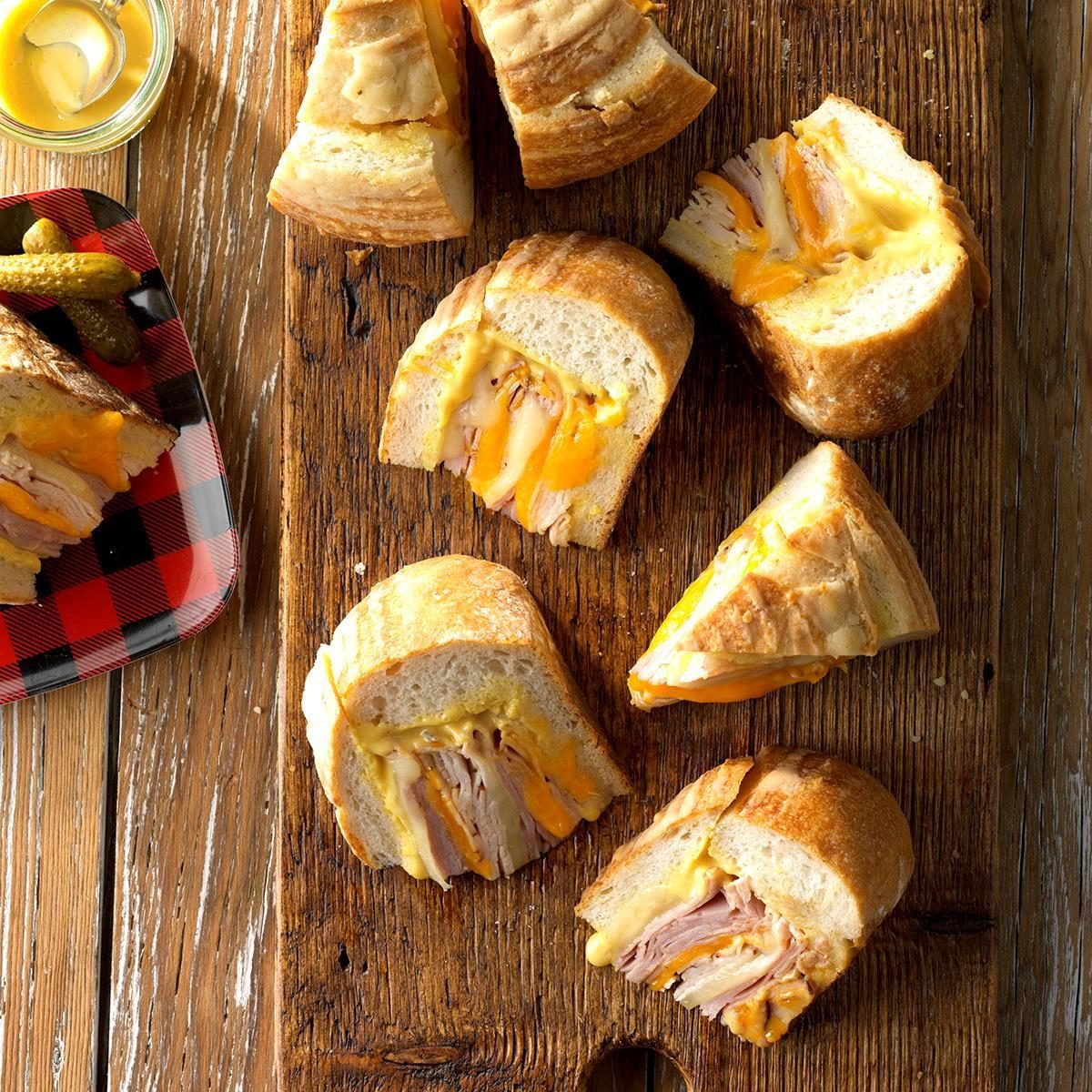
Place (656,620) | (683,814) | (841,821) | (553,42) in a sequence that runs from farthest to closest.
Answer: (656,620) → (683,814) → (841,821) → (553,42)

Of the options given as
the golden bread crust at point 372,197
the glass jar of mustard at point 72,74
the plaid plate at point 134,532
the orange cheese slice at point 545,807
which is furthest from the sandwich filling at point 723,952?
the glass jar of mustard at point 72,74

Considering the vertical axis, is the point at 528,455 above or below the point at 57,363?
below

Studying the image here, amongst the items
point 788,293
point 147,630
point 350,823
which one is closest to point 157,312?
point 147,630

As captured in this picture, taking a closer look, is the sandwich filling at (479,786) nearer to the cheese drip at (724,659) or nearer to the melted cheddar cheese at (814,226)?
the cheese drip at (724,659)

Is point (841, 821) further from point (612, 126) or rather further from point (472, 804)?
point (612, 126)

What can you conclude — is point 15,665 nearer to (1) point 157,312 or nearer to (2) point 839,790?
(1) point 157,312

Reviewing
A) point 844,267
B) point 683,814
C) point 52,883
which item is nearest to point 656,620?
point 683,814
